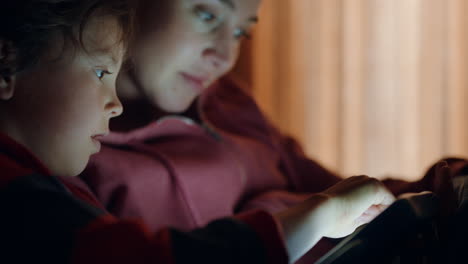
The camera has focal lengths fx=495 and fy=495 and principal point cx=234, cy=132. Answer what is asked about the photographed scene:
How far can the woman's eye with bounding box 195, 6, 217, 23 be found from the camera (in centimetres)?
78

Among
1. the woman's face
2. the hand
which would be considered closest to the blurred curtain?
the woman's face

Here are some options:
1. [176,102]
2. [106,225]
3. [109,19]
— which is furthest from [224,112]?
[106,225]

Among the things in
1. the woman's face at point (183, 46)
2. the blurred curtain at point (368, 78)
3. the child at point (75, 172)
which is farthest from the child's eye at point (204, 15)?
the blurred curtain at point (368, 78)

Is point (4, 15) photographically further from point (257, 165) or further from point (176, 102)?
point (257, 165)

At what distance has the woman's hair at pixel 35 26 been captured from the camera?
432 millimetres

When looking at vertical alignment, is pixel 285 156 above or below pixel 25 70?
below

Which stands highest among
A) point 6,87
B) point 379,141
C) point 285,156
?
point 6,87

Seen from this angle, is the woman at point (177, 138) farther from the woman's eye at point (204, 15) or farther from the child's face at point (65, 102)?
the child's face at point (65, 102)

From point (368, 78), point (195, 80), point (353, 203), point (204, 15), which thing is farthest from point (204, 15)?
point (368, 78)

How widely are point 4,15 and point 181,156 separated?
1.32 feet

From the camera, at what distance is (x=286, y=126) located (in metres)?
1.55

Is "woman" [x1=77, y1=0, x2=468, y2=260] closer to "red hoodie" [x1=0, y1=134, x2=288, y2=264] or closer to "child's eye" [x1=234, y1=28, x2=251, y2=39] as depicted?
"child's eye" [x1=234, y1=28, x2=251, y2=39]

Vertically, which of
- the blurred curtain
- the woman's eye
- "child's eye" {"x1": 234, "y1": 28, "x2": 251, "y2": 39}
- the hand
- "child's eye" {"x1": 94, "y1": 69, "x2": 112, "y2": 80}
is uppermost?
the woman's eye

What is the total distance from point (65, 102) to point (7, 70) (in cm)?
6
